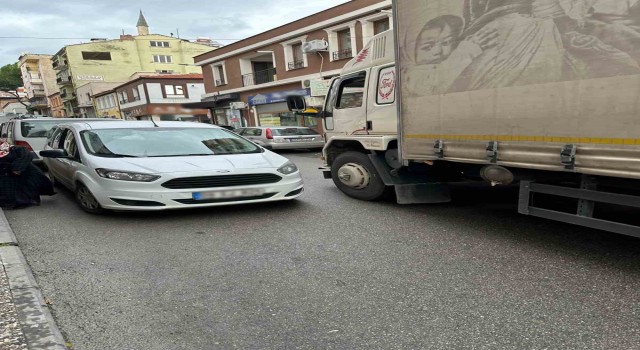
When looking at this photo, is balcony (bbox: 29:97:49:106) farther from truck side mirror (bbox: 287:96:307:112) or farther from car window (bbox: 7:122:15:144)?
truck side mirror (bbox: 287:96:307:112)

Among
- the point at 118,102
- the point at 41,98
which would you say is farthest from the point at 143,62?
the point at 41,98

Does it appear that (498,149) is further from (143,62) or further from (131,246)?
(143,62)

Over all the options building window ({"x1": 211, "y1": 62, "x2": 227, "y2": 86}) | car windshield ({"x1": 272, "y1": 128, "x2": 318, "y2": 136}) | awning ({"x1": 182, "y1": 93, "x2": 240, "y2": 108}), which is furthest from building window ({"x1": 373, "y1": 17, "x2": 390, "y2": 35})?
building window ({"x1": 211, "y1": 62, "x2": 227, "y2": 86})

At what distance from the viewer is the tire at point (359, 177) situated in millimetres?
5609

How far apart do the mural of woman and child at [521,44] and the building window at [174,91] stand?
40658mm

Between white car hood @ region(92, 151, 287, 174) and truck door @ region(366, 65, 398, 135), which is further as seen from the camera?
truck door @ region(366, 65, 398, 135)

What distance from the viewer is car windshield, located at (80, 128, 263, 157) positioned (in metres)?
5.27

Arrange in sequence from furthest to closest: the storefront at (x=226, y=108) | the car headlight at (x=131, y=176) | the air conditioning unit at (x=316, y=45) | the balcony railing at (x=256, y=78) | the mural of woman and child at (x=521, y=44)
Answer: the storefront at (x=226, y=108), the balcony railing at (x=256, y=78), the air conditioning unit at (x=316, y=45), the car headlight at (x=131, y=176), the mural of woman and child at (x=521, y=44)

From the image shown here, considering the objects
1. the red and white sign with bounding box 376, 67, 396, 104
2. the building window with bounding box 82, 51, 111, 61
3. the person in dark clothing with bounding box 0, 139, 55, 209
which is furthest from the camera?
the building window with bounding box 82, 51, 111, 61

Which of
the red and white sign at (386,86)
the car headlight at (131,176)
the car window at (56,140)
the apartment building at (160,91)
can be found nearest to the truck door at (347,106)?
the red and white sign at (386,86)

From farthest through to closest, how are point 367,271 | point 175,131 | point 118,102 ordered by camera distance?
point 118,102 < point 175,131 < point 367,271

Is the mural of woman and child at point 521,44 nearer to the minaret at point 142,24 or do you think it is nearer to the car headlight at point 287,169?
the car headlight at point 287,169

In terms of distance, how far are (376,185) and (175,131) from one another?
11.0 ft

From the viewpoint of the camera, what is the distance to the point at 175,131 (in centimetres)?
605
